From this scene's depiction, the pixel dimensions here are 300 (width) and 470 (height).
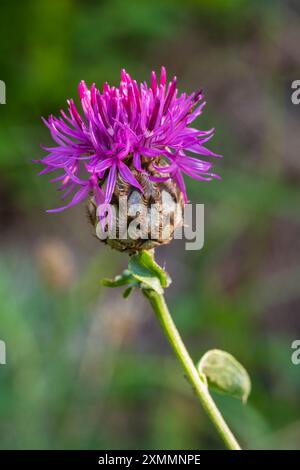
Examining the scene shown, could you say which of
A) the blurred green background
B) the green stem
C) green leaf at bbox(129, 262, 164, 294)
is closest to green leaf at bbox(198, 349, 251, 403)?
the green stem
